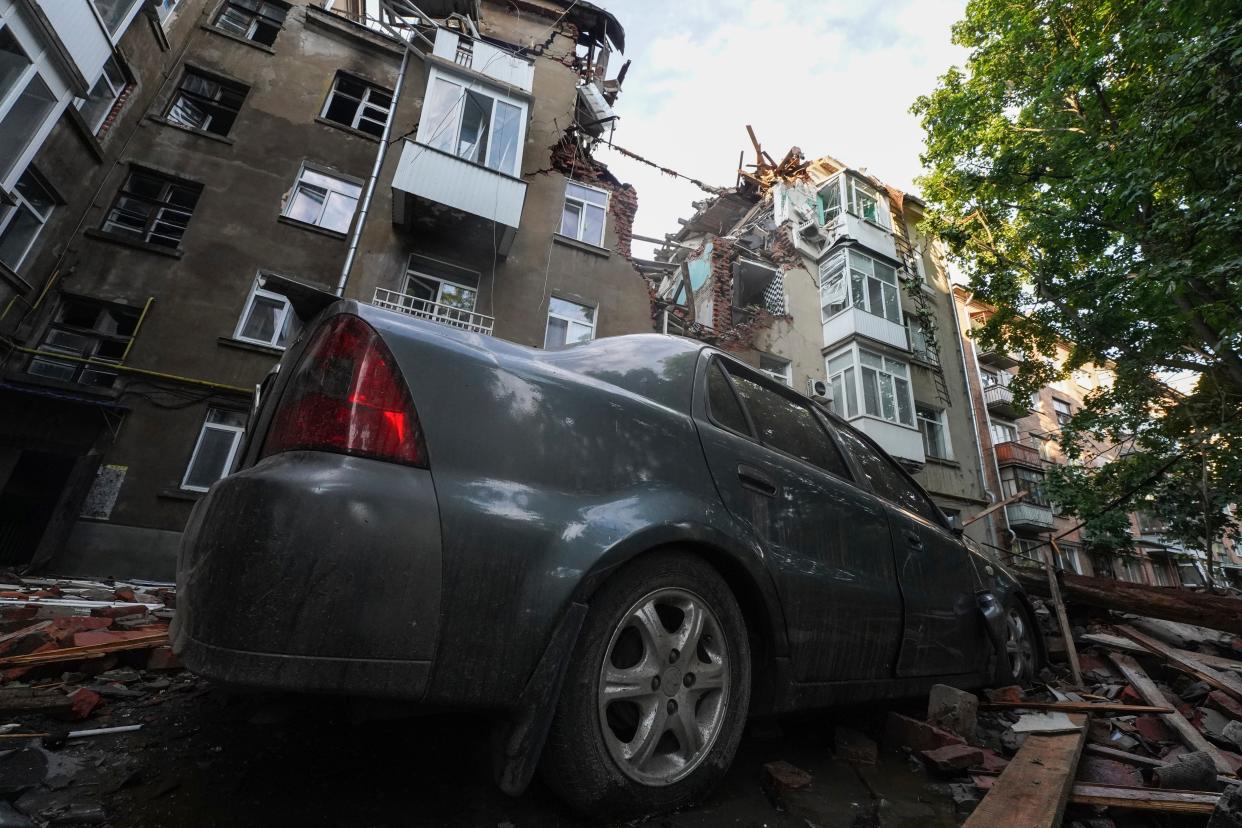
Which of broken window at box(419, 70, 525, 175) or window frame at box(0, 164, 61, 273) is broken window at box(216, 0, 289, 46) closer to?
broken window at box(419, 70, 525, 175)

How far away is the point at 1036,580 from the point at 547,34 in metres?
16.5

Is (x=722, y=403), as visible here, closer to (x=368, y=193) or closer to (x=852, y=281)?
(x=368, y=193)

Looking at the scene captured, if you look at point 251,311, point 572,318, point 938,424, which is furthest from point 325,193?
point 938,424

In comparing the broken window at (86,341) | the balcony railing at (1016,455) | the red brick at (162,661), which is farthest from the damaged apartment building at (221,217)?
the balcony railing at (1016,455)

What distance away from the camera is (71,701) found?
5.99 feet

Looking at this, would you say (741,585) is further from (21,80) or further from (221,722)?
(21,80)

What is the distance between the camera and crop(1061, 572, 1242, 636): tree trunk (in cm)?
407

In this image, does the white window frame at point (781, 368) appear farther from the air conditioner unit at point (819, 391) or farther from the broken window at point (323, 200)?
the broken window at point (323, 200)

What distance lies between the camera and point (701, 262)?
52.0 feet

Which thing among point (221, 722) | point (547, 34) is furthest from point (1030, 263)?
point (221, 722)

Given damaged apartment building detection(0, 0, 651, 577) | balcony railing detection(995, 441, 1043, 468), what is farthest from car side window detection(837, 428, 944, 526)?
balcony railing detection(995, 441, 1043, 468)

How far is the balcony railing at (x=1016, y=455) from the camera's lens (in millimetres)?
18834

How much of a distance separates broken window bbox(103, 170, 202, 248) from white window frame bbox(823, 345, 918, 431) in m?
16.0

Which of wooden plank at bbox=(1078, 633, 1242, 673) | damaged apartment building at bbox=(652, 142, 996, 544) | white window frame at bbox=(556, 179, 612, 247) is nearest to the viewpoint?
wooden plank at bbox=(1078, 633, 1242, 673)
